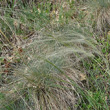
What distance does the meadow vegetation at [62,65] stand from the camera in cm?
211

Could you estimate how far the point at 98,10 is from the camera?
328 centimetres

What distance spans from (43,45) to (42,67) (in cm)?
50

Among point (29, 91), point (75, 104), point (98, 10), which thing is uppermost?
point (98, 10)

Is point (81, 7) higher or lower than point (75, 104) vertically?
higher

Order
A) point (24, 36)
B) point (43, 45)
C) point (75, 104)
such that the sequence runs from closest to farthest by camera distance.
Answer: point (75, 104)
point (43, 45)
point (24, 36)

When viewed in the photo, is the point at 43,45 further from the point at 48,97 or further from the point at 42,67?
the point at 48,97

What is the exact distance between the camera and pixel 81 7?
3609mm

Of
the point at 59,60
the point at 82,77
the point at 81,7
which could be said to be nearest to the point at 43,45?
the point at 59,60

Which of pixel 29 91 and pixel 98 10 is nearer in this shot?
pixel 29 91

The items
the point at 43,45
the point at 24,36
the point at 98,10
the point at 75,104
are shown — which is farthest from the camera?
the point at 24,36

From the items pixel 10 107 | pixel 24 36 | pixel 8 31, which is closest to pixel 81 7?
pixel 24 36

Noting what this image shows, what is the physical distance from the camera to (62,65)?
259 centimetres

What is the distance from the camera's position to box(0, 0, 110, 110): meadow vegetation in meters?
2.11

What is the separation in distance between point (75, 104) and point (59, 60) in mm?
617
